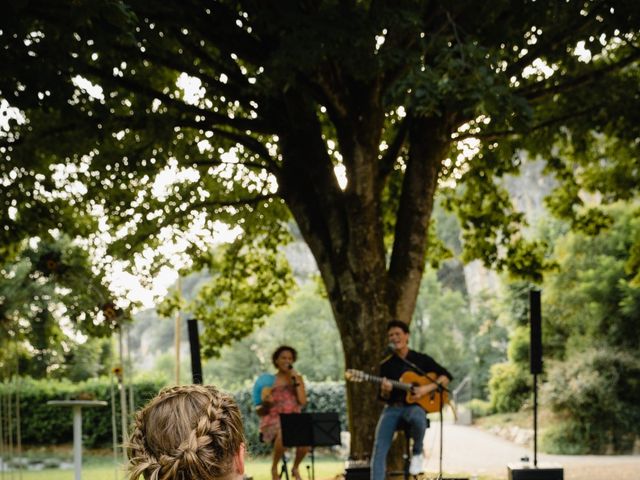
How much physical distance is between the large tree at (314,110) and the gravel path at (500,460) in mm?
3462

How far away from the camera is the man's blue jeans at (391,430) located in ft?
37.8

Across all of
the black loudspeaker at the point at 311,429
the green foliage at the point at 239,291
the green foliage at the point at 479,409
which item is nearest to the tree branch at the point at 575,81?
the black loudspeaker at the point at 311,429

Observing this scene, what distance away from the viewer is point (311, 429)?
39.6 ft

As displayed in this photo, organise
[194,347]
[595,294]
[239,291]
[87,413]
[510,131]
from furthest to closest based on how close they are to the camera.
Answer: [87,413] < [595,294] < [239,291] < [510,131] < [194,347]

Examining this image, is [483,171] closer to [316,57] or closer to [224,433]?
[316,57]

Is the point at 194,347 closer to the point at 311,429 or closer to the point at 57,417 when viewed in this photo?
the point at 311,429

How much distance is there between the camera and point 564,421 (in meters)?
28.6

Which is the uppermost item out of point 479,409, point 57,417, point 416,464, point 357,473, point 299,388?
point 299,388

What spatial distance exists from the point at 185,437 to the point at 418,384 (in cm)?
973

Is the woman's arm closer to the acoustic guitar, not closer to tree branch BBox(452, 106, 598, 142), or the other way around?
the acoustic guitar

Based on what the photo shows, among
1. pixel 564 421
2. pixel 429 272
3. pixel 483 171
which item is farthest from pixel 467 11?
pixel 429 272

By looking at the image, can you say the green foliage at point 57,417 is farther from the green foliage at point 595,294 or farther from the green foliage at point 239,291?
the green foliage at point 595,294

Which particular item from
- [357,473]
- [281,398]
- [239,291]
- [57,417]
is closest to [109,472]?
[239,291]

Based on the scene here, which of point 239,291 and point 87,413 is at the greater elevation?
point 239,291
